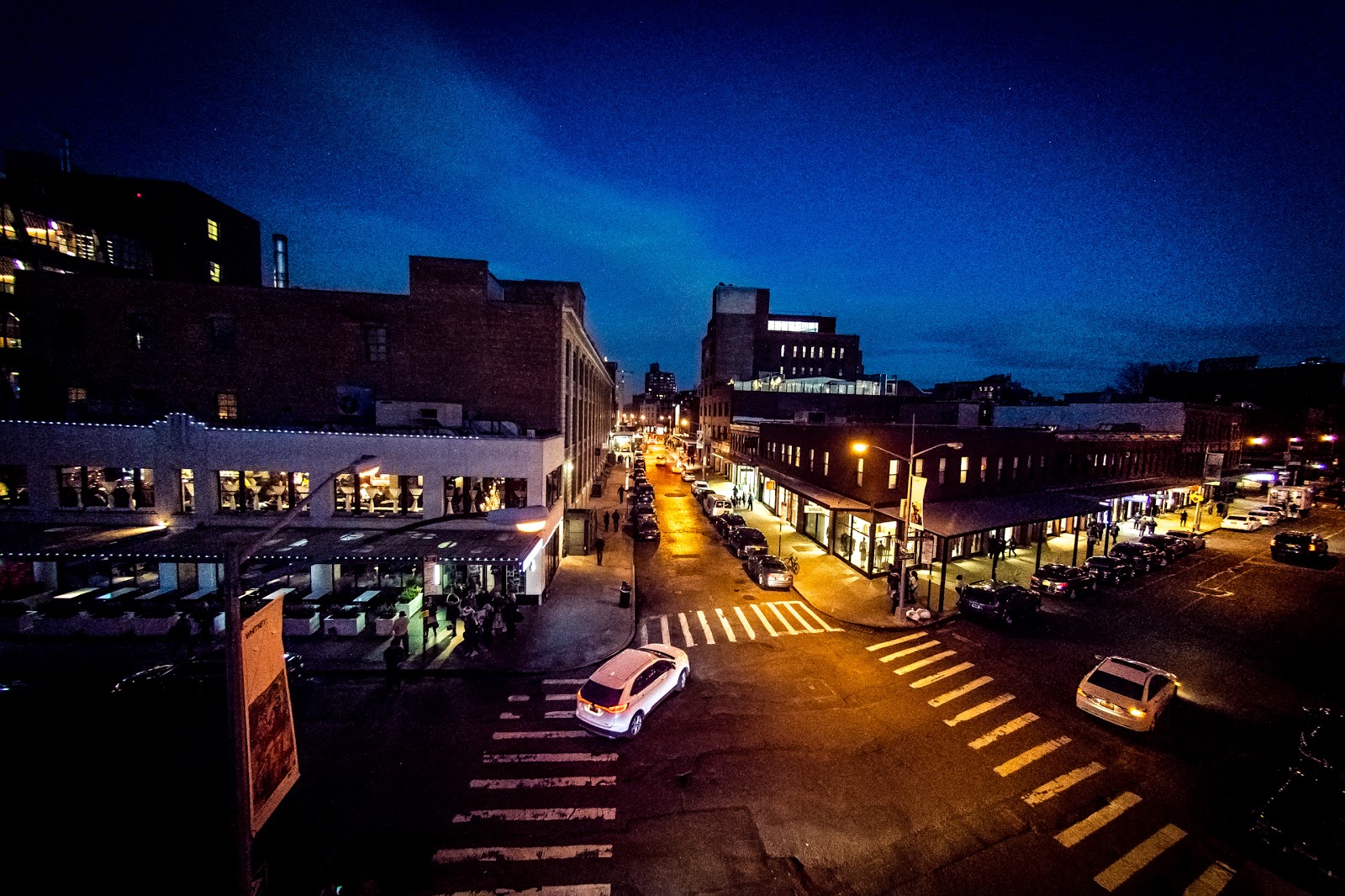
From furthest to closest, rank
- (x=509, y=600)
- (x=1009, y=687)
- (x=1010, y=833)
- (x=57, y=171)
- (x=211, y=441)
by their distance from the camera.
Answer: (x=57, y=171) → (x=211, y=441) → (x=509, y=600) → (x=1009, y=687) → (x=1010, y=833)

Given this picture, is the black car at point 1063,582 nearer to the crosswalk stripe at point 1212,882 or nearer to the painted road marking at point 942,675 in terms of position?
the painted road marking at point 942,675

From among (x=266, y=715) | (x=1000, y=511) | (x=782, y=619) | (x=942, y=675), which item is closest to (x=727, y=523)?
(x=782, y=619)

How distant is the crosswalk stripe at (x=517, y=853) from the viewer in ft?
29.0

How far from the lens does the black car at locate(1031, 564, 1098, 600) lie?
23.5 m

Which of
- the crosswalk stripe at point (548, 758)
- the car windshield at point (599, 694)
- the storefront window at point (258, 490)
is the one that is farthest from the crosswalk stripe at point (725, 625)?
the storefront window at point (258, 490)

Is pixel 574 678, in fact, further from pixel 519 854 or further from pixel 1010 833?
pixel 1010 833

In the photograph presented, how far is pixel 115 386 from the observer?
75.5 feet

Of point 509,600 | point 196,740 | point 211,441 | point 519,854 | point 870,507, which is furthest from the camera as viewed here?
point 870,507

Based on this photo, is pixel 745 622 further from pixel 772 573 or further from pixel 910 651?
pixel 910 651

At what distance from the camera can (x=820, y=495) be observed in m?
30.5

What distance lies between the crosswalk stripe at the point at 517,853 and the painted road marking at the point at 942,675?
10895mm

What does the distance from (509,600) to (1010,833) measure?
1563cm

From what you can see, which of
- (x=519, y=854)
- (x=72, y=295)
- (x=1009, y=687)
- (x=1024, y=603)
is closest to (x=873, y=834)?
(x=519, y=854)

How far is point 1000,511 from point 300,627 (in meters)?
34.1
